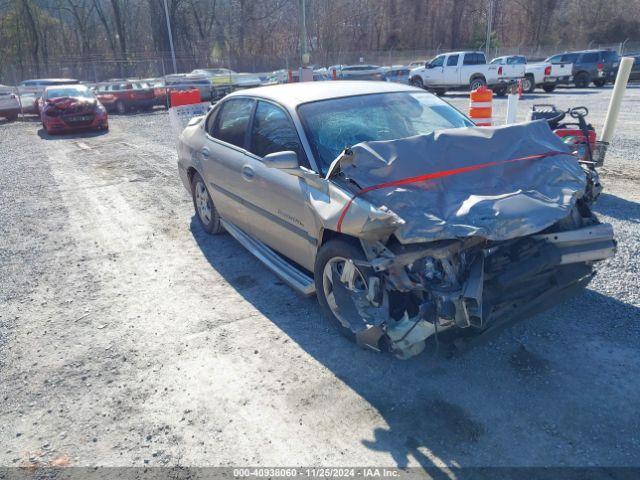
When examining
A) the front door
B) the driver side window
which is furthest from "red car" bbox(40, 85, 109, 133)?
the driver side window

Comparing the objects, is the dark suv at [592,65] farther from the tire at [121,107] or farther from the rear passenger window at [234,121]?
the rear passenger window at [234,121]

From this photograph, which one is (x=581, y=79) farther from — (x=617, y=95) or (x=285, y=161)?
(x=285, y=161)

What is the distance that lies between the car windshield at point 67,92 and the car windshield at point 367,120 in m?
15.3

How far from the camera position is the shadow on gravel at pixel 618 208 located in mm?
5717

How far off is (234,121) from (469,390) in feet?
11.5

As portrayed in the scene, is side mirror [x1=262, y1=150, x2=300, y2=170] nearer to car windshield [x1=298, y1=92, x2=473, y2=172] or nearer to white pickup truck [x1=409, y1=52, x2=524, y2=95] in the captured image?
car windshield [x1=298, y1=92, x2=473, y2=172]

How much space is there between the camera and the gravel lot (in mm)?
2783

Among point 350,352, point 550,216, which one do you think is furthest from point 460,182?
point 350,352

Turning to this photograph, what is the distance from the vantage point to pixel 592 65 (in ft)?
76.1

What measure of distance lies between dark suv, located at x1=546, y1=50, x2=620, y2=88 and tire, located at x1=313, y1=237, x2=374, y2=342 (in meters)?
24.4

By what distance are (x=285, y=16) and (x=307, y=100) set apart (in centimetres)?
5592

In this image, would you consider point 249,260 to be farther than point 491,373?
Yes

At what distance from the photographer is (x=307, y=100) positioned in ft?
14.2

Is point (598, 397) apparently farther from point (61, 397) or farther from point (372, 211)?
point (61, 397)
